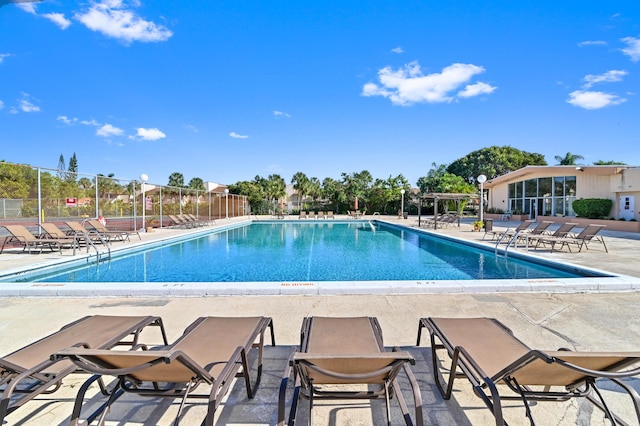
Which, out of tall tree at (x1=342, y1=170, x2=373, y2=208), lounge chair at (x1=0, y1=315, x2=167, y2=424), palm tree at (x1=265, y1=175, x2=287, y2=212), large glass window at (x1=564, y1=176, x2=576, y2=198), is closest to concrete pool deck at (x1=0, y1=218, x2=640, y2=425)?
lounge chair at (x1=0, y1=315, x2=167, y2=424)

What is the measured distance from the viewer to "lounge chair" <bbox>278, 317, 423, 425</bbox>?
1.69m

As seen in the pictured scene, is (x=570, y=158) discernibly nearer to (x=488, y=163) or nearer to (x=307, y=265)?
(x=488, y=163)

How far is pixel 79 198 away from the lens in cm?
1250

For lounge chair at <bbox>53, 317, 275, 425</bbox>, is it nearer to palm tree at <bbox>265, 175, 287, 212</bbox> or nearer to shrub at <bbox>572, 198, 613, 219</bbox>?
shrub at <bbox>572, 198, 613, 219</bbox>

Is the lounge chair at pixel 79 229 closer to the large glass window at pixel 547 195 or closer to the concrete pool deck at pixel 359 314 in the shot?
the concrete pool deck at pixel 359 314

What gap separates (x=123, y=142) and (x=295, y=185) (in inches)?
788

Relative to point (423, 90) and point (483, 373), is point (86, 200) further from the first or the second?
point (423, 90)

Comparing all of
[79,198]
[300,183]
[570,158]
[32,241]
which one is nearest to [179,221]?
[79,198]

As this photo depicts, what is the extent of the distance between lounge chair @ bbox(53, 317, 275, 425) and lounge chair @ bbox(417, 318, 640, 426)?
143 centimetres

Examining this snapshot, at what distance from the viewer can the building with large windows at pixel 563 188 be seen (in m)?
17.6

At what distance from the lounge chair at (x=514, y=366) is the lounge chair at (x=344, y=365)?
1.27 ft

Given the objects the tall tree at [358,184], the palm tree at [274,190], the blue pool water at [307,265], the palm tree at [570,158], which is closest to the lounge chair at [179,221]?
the blue pool water at [307,265]

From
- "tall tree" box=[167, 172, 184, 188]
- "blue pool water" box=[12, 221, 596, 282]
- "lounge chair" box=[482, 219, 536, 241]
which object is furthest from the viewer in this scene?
"tall tree" box=[167, 172, 184, 188]

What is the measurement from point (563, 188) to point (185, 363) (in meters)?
26.5
